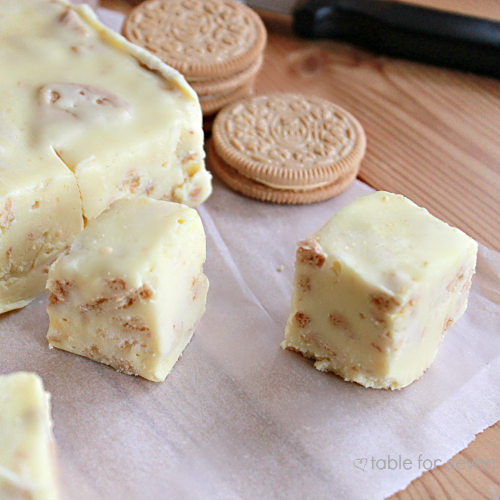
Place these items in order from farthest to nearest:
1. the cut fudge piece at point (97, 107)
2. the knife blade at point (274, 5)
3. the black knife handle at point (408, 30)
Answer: the knife blade at point (274, 5), the black knife handle at point (408, 30), the cut fudge piece at point (97, 107)

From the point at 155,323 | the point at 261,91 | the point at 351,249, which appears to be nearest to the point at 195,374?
the point at 155,323

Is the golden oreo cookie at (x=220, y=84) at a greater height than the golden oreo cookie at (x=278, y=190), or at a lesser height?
greater

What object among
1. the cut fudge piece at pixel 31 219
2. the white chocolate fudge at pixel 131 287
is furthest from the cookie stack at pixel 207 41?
the white chocolate fudge at pixel 131 287

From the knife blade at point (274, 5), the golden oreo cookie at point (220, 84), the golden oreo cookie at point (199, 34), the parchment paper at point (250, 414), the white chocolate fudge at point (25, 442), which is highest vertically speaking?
the golden oreo cookie at point (199, 34)

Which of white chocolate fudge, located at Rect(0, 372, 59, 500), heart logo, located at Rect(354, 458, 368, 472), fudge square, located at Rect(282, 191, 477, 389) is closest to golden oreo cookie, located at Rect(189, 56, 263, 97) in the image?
fudge square, located at Rect(282, 191, 477, 389)

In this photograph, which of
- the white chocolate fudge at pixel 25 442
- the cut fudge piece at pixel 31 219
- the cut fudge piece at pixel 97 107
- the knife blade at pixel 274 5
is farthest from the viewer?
the knife blade at pixel 274 5

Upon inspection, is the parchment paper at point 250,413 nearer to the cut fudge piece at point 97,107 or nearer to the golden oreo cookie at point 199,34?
the cut fudge piece at point 97,107

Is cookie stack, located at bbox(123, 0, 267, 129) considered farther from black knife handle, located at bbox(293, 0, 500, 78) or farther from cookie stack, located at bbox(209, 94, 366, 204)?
black knife handle, located at bbox(293, 0, 500, 78)
